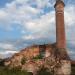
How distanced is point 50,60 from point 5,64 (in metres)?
6.40

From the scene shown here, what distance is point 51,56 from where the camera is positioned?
26.7m

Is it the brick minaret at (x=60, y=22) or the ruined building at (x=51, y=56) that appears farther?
the brick minaret at (x=60, y=22)

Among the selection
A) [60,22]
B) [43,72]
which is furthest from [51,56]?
[60,22]

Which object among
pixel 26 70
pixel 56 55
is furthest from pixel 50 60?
pixel 26 70

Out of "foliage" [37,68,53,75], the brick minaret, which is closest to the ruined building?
the brick minaret

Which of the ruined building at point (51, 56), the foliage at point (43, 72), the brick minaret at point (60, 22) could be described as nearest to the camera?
the foliage at point (43, 72)

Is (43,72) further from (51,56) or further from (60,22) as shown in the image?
(60,22)

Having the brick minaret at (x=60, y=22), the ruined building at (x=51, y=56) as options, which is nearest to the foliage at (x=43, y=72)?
the ruined building at (x=51, y=56)

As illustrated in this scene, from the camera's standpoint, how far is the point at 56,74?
25.5m

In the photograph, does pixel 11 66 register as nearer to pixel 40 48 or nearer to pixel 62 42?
pixel 40 48

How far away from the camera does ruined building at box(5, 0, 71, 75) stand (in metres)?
25.7

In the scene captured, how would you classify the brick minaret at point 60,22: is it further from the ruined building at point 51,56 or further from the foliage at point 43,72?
the foliage at point 43,72

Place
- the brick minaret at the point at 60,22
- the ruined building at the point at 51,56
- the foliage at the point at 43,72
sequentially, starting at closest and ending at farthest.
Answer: the foliage at the point at 43,72 < the ruined building at the point at 51,56 < the brick minaret at the point at 60,22

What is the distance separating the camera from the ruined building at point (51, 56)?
25734 millimetres
